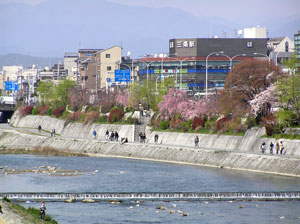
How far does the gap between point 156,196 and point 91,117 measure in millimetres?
77905

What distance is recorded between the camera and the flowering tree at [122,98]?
153500mm

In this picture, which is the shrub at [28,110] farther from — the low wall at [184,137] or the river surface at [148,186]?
the river surface at [148,186]

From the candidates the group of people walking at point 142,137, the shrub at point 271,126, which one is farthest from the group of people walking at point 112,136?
the shrub at point 271,126

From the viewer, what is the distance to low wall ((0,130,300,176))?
83.1m

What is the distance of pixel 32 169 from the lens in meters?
94.4

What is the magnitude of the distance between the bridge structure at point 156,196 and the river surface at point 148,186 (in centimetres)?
191

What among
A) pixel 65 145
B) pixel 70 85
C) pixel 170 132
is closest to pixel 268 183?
pixel 170 132

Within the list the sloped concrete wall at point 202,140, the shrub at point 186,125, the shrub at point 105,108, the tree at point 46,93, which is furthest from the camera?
the tree at point 46,93

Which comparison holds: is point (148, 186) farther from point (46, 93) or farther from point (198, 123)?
point (46, 93)

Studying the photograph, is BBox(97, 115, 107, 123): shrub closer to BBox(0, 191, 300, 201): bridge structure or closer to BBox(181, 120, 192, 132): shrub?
BBox(181, 120, 192, 132): shrub

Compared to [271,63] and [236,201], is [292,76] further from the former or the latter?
[236,201]

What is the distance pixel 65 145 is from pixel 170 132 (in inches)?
827

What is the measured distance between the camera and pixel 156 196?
68750mm

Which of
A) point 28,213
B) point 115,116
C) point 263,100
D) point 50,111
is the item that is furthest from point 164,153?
point 50,111
